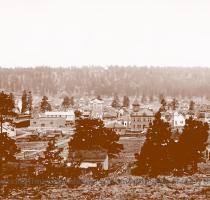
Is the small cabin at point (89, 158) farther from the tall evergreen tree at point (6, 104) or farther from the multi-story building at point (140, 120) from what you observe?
the multi-story building at point (140, 120)

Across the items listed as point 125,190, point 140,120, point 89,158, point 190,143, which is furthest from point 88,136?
point 140,120

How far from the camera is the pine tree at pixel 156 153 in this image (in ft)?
94.3

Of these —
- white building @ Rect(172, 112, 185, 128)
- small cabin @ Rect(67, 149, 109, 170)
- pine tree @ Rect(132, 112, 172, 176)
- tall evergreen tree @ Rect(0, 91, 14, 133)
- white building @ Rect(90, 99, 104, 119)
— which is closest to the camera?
tall evergreen tree @ Rect(0, 91, 14, 133)

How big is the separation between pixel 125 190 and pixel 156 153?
6.98 meters

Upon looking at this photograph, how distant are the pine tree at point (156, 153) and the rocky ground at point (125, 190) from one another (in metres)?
2.45

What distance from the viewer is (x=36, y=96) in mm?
196750

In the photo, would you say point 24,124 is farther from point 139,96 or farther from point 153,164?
point 139,96

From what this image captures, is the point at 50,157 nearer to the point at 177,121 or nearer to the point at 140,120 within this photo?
the point at 140,120

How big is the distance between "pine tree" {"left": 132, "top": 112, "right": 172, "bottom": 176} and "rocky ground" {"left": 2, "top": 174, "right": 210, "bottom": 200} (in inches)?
96.3

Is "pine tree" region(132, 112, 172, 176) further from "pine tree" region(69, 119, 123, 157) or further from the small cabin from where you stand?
"pine tree" region(69, 119, 123, 157)

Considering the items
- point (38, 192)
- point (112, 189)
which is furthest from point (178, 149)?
point (38, 192)

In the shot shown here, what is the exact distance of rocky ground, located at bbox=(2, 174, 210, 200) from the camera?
20.6 meters

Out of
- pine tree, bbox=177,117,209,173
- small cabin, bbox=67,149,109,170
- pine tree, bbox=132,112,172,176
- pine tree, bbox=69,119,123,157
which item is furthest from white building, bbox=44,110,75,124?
pine tree, bbox=132,112,172,176

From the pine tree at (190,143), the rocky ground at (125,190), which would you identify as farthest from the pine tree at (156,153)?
the rocky ground at (125,190)
